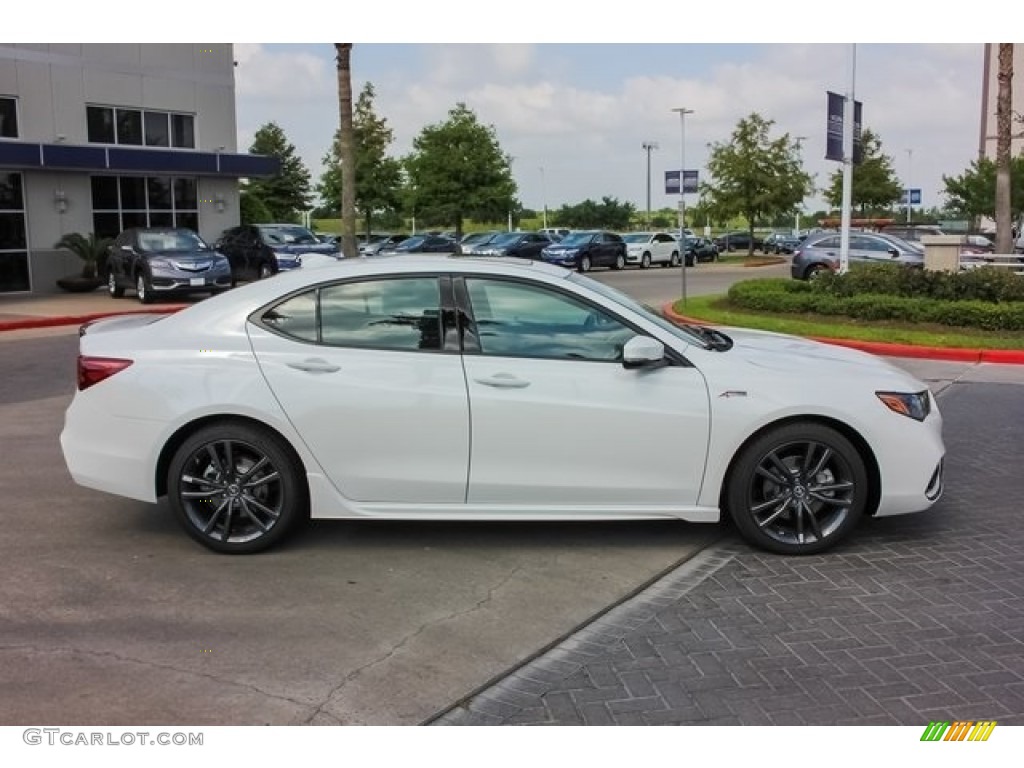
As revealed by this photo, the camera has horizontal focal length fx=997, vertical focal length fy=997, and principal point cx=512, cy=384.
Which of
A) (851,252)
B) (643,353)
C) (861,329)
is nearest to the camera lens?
(643,353)

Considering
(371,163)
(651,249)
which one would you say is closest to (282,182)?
(371,163)

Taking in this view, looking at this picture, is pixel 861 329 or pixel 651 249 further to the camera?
pixel 651 249

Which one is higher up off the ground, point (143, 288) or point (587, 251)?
point (587, 251)

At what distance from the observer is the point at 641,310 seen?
550 centimetres

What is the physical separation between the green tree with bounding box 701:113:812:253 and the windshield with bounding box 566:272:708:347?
41.9 meters

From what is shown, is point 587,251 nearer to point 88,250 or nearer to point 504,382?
point 88,250

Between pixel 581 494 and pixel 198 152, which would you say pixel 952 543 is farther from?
pixel 198 152

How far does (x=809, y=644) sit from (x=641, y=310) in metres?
2.05

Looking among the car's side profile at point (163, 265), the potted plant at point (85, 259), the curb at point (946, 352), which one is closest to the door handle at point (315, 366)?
the curb at point (946, 352)

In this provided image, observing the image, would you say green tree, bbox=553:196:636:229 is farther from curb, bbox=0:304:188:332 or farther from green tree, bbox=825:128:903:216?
curb, bbox=0:304:188:332

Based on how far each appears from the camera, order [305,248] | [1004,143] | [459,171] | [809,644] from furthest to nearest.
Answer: [459,171] → [305,248] → [1004,143] → [809,644]

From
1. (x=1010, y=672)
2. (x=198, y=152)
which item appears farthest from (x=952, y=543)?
(x=198, y=152)

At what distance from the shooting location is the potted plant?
79.2ft

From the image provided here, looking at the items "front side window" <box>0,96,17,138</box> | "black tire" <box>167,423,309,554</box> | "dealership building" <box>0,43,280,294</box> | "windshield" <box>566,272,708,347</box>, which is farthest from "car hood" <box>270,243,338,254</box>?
"black tire" <box>167,423,309,554</box>
